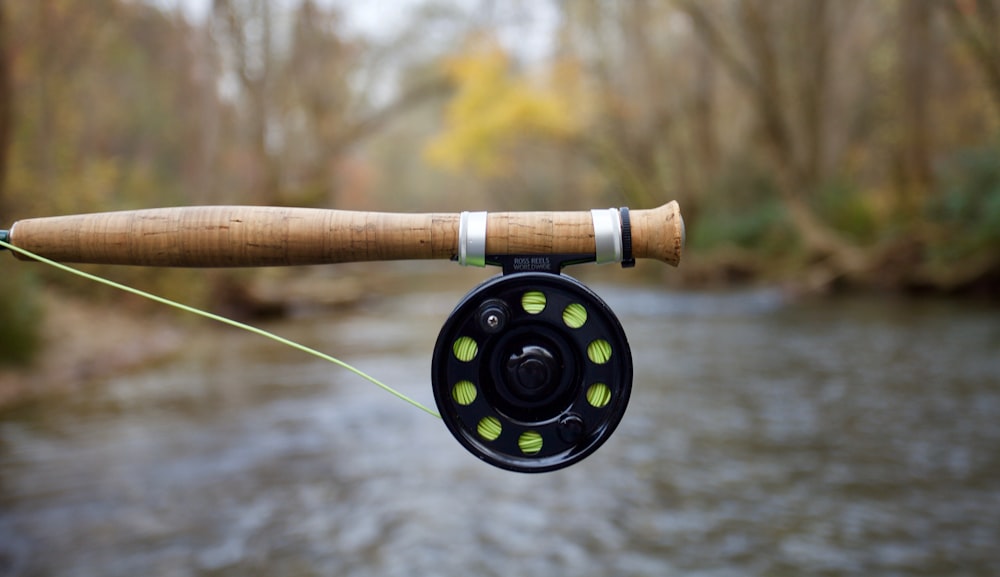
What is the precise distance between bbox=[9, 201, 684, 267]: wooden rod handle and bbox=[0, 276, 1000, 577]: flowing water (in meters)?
2.85

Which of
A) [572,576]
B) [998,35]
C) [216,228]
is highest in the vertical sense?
[998,35]

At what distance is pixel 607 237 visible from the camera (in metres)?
1.69

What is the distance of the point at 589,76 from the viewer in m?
28.1

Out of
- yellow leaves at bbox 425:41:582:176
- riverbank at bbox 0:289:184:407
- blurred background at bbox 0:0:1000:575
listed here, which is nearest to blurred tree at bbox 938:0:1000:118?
blurred background at bbox 0:0:1000:575

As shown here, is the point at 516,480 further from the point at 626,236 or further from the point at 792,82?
the point at 792,82

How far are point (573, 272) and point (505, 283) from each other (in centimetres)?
2382

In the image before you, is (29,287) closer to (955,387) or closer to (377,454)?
(377,454)

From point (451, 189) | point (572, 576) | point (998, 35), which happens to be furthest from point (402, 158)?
point (572, 576)

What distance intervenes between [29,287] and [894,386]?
8.91 meters

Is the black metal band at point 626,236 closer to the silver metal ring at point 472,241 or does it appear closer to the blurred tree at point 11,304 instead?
the silver metal ring at point 472,241

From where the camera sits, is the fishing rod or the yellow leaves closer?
the fishing rod

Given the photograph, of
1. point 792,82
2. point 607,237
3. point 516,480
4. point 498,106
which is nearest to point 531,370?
point 607,237

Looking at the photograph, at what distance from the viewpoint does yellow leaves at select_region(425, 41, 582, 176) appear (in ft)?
87.9

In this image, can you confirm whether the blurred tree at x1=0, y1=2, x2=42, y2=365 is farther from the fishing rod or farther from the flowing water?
the fishing rod
